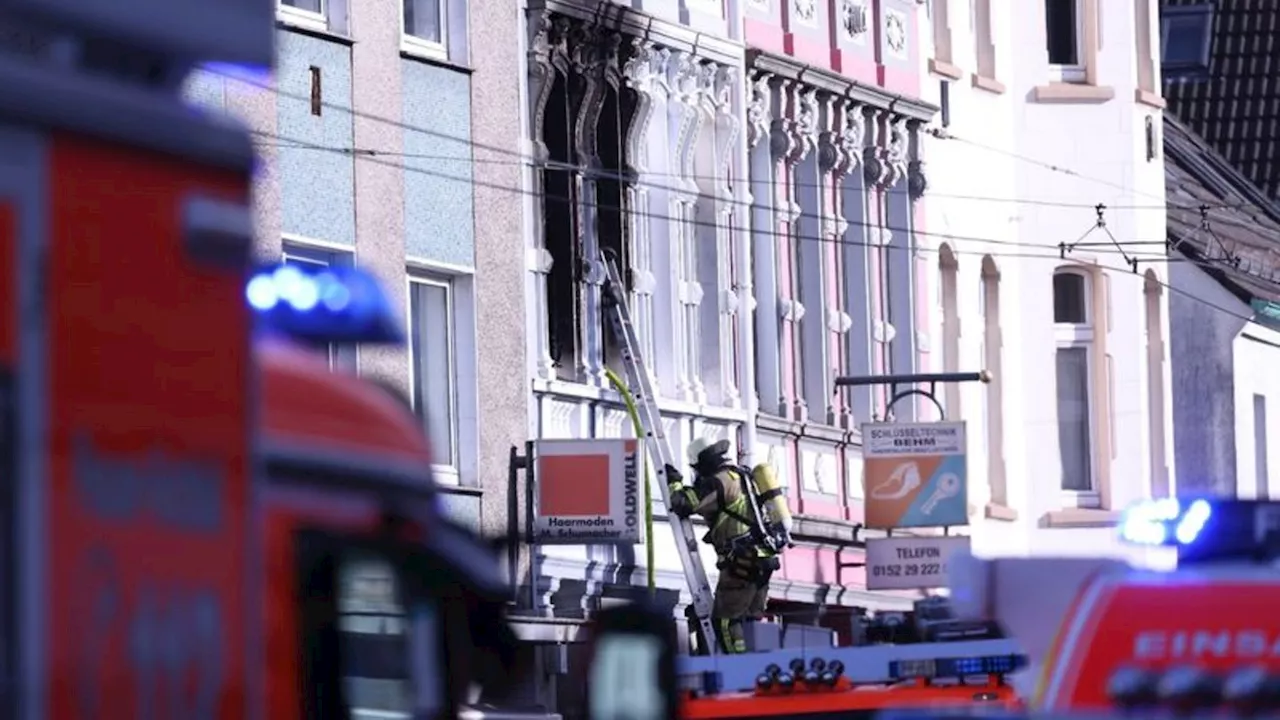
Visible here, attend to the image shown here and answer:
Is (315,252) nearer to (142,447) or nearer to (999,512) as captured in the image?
(999,512)

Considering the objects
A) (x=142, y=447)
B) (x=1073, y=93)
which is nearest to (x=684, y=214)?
(x=1073, y=93)

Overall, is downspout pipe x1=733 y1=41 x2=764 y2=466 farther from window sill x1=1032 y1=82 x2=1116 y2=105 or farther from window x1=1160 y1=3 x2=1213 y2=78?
window x1=1160 y1=3 x2=1213 y2=78

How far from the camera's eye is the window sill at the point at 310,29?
85.3 feet

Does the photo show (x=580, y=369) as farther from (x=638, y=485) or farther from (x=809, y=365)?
(x=809, y=365)

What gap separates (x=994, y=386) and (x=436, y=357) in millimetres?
14166

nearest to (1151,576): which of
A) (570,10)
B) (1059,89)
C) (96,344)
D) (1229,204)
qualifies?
(96,344)

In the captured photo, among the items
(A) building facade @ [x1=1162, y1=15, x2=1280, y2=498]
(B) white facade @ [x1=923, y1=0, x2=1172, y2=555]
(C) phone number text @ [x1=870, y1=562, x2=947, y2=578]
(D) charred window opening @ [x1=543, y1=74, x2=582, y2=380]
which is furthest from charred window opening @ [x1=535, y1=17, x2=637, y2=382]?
(A) building facade @ [x1=1162, y1=15, x2=1280, y2=498]

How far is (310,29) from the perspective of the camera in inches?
1031

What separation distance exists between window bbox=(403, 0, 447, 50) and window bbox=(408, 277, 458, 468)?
1780mm

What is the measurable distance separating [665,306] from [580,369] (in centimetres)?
206

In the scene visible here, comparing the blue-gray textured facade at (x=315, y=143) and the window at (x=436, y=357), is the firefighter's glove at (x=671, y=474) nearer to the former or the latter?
the window at (x=436, y=357)

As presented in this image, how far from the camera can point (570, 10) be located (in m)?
29.7

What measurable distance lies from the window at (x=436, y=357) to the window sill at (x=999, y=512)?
13051 millimetres

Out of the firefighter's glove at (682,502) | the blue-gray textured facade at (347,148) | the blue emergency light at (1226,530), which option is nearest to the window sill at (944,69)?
the blue-gray textured facade at (347,148)
